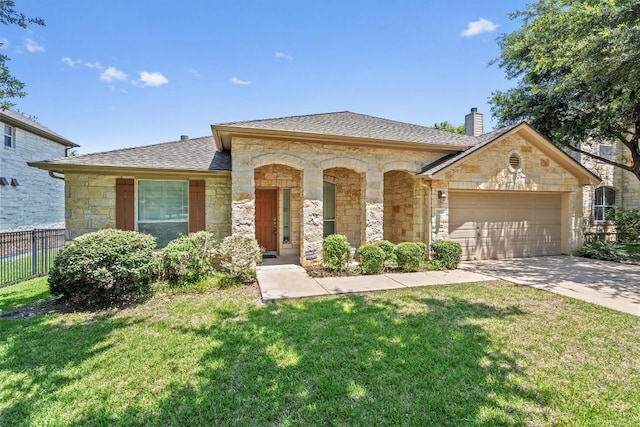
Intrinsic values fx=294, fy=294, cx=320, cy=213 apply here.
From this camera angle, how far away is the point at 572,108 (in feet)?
38.7

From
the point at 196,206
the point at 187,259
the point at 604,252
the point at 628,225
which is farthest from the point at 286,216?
the point at 628,225

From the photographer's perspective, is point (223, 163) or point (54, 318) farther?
point (223, 163)

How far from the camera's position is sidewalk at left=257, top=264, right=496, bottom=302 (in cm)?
619

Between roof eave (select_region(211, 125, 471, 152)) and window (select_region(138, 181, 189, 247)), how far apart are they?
1.80 metres

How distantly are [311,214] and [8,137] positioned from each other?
1590cm

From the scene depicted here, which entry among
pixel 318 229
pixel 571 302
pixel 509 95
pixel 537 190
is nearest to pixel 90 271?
pixel 318 229

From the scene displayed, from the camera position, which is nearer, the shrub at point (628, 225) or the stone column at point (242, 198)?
the stone column at point (242, 198)

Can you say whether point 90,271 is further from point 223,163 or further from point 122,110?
point 122,110

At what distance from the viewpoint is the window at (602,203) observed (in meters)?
15.3

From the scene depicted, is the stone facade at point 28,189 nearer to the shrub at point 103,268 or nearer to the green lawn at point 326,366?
the shrub at point 103,268

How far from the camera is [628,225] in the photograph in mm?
13719

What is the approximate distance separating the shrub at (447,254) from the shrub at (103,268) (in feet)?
23.9

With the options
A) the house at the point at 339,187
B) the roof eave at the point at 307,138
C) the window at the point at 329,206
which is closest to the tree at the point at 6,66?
the house at the point at 339,187

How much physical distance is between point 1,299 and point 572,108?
18796 millimetres
